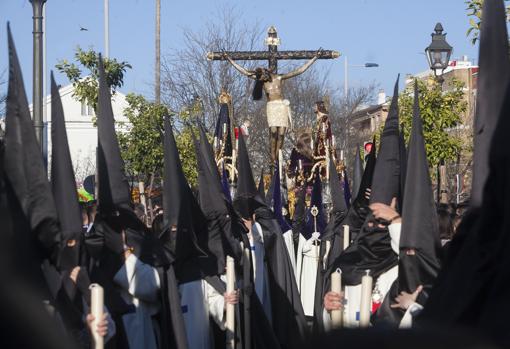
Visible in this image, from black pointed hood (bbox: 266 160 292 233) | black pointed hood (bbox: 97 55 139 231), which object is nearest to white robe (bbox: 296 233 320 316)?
black pointed hood (bbox: 266 160 292 233)

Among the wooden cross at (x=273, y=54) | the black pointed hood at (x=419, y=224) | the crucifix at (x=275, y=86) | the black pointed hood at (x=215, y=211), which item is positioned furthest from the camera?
the wooden cross at (x=273, y=54)

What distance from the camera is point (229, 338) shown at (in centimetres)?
880

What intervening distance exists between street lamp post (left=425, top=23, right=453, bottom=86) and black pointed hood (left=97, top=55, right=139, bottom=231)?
359 inches

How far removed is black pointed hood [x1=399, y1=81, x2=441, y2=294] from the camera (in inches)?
235

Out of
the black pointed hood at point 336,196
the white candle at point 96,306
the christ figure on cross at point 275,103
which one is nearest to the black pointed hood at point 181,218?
the white candle at point 96,306

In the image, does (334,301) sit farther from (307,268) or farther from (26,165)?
(307,268)

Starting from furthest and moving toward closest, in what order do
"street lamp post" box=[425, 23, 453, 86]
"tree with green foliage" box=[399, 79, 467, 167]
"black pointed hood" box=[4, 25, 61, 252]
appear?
"tree with green foliage" box=[399, 79, 467, 167] < "street lamp post" box=[425, 23, 453, 86] < "black pointed hood" box=[4, 25, 61, 252]

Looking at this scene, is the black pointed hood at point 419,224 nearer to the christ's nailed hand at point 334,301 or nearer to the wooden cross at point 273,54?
the christ's nailed hand at point 334,301

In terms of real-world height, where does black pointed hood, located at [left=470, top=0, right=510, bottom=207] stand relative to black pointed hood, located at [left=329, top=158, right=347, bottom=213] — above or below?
above

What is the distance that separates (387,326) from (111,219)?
5268 mm

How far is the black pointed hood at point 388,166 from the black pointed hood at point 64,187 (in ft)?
8.37

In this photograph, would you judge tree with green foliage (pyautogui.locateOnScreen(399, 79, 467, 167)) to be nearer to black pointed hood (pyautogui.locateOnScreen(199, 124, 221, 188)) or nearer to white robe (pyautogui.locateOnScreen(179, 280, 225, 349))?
black pointed hood (pyautogui.locateOnScreen(199, 124, 221, 188))

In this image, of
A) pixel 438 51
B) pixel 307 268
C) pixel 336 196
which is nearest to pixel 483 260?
pixel 336 196

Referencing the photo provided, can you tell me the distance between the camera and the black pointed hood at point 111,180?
22.3ft
